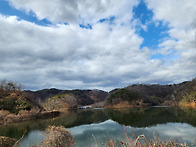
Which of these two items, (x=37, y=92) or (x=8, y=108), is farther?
(x=37, y=92)

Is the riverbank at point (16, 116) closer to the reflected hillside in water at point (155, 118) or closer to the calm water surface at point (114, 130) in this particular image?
the calm water surface at point (114, 130)

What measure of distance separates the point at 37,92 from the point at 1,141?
610 ft

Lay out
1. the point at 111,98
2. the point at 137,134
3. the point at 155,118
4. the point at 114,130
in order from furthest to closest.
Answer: the point at 111,98
the point at 155,118
the point at 114,130
the point at 137,134

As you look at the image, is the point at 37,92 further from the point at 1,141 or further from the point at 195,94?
the point at 1,141

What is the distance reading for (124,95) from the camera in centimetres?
10119

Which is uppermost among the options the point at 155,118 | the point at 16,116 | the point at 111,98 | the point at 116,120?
the point at 111,98

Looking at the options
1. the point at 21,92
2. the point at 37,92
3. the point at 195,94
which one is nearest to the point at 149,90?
the point at 195,94

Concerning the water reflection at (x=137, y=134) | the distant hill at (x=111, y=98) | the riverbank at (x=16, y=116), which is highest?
the distant hill at (x=111, y=98)

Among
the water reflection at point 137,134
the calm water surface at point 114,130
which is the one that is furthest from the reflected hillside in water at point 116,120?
the water reflection at point 137,134

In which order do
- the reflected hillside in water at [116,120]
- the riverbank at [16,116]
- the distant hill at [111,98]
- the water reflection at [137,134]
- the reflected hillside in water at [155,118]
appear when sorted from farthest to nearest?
the distant hill at [111,98] < the riverbank at [16,116] < the reflected hillside in water at [155,118] < the reflected hillside in water at [116,120] < the water reflection at [137,134]

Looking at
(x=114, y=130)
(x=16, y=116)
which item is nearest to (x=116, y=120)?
(x=114, y=130)

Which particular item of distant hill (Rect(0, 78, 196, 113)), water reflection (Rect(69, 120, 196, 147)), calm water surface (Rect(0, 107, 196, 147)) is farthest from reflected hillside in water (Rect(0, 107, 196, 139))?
distant hill (Rect(0, 78, 196, 113))

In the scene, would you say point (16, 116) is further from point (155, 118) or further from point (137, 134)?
point (155, 118)

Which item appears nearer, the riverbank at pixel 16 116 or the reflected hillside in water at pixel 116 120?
the reflected hillside in water at pixel 116 120
